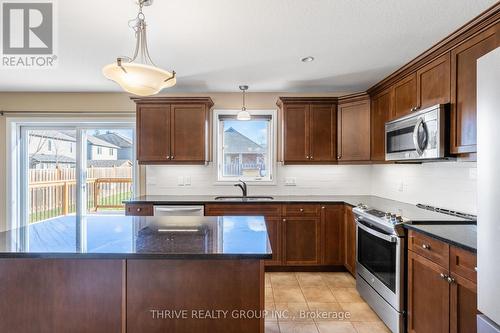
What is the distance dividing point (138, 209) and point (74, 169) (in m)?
1.52

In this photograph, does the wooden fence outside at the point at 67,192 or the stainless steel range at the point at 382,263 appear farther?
the wooden fence outside at the point at 67,192

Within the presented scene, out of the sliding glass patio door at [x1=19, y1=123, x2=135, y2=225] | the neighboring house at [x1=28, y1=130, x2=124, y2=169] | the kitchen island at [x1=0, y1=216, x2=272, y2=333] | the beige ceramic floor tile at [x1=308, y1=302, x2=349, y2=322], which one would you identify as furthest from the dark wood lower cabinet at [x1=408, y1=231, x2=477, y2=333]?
the neighboring house at [x1=28, y1=130, x2=124, y2=169]

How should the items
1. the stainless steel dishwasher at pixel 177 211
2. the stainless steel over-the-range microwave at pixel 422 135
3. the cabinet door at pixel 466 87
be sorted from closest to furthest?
the cabinet door at pixel 466 87, the stainless steel over-the-range microwave at pixel 422 135, the stainless steel dishwasher at pixel 177 211

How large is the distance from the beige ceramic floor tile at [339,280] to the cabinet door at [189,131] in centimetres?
219

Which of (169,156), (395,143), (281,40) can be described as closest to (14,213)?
(169,156)

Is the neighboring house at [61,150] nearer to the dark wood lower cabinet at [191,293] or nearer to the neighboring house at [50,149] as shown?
the neighboring house at [50,149]

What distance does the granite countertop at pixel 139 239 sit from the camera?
1.40 meters

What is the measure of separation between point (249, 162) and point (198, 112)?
3.50 ft

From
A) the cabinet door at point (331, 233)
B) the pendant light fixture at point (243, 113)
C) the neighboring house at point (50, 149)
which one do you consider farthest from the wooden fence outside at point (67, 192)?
the cabinet door at point (331, 233)

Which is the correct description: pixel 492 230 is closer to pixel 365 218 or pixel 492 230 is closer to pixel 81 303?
pixel 365 218

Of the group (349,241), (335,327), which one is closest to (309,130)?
(349,241)

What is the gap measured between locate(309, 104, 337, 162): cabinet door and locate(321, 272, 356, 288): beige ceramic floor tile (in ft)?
4.87

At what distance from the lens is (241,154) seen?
420 cm

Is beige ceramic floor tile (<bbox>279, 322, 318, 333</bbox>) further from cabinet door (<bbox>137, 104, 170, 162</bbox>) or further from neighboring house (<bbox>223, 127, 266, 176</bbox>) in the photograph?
cabinet door (<bbox>137, 104, 170, 162</bbox>)
